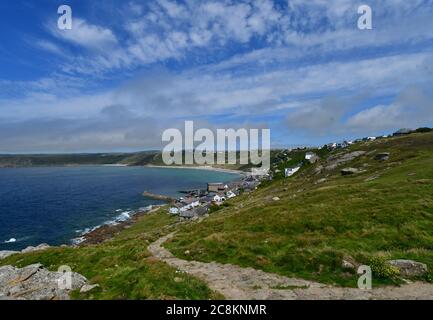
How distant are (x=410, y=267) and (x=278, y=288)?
7.93 meters

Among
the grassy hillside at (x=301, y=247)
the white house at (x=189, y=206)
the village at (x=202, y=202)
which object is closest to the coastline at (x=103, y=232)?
the village at (x=202, y=202)

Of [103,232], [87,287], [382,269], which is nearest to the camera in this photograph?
[382,269]

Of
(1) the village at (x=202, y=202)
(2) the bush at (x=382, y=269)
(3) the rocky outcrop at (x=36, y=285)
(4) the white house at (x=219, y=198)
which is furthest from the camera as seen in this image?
(4) the white house at (x=219, y=198)

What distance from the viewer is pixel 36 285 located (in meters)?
20.5

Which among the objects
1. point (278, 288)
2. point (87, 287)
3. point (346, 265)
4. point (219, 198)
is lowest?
point (219, 198)

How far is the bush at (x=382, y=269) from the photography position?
17.5 m

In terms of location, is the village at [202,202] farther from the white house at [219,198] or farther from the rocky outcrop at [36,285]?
the rocky outcrop at [36,285]

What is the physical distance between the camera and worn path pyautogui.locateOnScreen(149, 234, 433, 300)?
51.6 feet

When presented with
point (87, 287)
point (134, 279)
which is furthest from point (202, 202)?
point (134, 279)

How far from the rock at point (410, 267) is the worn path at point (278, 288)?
948 mm

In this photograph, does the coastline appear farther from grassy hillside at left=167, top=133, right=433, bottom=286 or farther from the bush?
the bush

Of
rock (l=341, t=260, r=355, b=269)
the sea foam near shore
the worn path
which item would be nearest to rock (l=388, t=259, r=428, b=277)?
the worn path

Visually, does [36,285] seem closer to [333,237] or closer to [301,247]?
[301,247]
